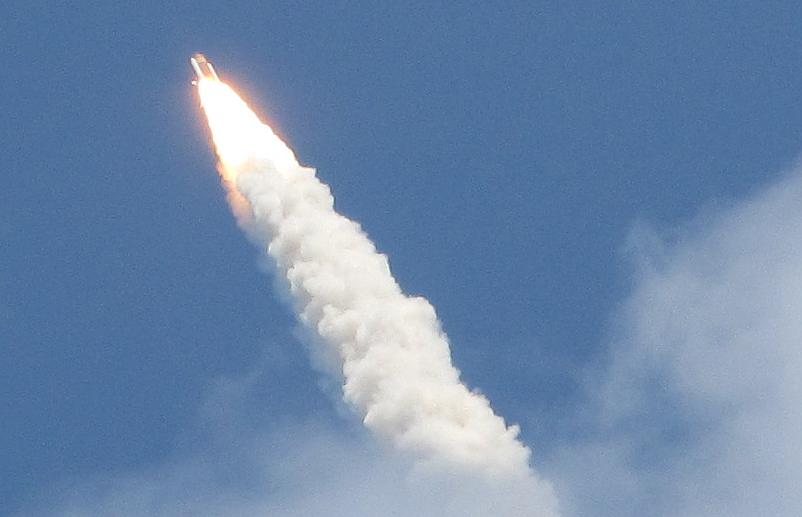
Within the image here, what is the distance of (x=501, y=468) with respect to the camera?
9675 cm

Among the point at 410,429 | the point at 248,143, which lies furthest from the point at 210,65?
the point at 410,429

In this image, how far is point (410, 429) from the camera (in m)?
97.9

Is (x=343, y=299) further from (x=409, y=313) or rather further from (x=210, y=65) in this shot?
(x=210, y=65)

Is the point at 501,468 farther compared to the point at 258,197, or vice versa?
the point at 258,197

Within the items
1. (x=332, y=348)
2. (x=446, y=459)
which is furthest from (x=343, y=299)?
(x=446, y=459)

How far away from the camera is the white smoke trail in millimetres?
97875

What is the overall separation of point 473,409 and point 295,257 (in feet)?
33.4

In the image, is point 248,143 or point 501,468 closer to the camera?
point 501,468

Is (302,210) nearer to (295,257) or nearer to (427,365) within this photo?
(295,257)

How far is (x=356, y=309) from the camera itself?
101 meters

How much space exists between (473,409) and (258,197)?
13201 millimetres

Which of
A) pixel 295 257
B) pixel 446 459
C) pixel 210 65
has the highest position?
pixel 210 65

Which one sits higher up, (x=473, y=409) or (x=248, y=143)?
(x=248, y=143)

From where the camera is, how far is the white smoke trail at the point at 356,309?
97.9m
